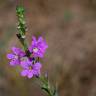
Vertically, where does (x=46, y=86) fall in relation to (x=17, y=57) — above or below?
below

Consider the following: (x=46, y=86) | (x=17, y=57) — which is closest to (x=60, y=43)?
(x=46, y=86)

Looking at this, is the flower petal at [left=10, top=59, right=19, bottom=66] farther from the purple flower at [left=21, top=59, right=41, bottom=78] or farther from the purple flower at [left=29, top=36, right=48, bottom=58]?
the purple flower at [left=29, top=36, right=48, bottom=58]

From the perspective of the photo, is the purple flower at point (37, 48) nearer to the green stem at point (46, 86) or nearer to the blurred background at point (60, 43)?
the green stem at point (46, 86)

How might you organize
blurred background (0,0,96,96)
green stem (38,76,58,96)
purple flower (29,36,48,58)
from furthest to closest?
1. blurred background (0,0,96,96)
2. green stem (38,76,58,96)
3. purple flower (29,36,48,58)

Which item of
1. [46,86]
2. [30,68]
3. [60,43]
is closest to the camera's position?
[30,68]

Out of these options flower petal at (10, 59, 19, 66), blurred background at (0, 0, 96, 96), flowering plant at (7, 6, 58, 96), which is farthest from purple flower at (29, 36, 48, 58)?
blurred background at (0, 0, 96, 96)

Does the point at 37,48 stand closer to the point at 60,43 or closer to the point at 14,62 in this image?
the point at 14,62
